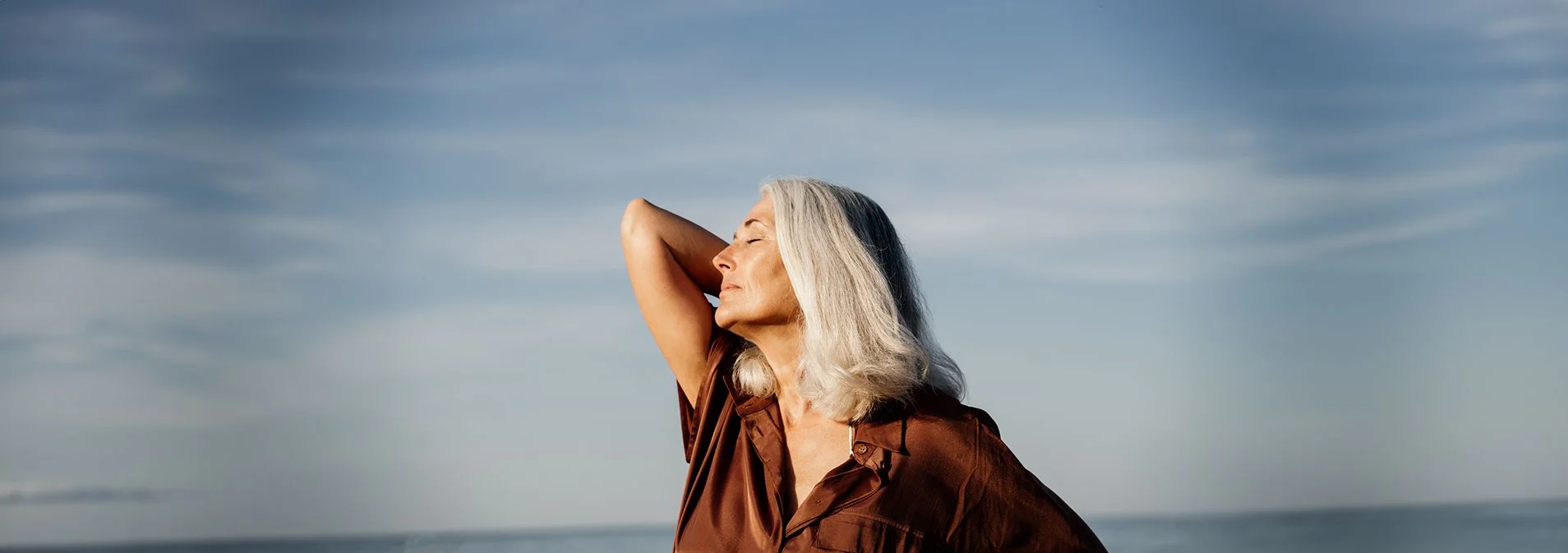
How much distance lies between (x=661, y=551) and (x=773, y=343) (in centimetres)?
1680

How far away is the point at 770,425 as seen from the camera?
2707 mm

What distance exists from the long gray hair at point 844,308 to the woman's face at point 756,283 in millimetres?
35

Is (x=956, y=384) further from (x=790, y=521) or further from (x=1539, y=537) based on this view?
(x=1539, y=537)

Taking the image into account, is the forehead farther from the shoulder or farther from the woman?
the shoulder

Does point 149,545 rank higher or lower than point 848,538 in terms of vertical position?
lower

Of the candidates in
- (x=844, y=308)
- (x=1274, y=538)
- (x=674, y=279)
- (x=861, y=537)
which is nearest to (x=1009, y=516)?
(x=861, y=537)

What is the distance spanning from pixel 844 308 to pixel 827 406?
19cm

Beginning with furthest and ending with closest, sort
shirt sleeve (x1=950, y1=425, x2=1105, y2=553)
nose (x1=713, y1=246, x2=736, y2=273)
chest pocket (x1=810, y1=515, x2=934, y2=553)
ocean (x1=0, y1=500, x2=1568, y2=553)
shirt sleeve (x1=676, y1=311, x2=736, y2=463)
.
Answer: ocean (x1=0, y1=500, x2=1568, y2=553) → shirt sleeve (x1=676, y1=311, x2=736, y2=463) → nose (x1=713, y1=246, x2=736, y2=273) → shirt sleeve (x1=950, y1=425, x2=1105, y2=553) → chest pocket (x1=810, y1=515, x2=934, y2=553)

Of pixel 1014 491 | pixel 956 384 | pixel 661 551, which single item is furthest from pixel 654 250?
pixel 661 551

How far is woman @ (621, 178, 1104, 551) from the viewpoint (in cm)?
253

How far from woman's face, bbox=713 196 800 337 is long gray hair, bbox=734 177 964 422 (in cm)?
3

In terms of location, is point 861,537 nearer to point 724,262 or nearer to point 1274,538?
point 724,262

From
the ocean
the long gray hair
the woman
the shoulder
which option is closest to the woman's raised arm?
the woman

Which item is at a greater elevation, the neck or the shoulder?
the neck
